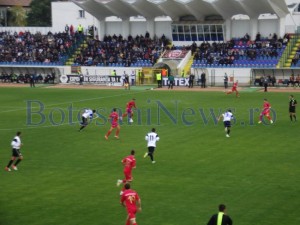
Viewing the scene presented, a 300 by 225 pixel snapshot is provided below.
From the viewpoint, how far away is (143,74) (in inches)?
2901

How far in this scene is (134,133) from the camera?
3775 centimetres

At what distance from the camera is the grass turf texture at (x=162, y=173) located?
68.7 ft

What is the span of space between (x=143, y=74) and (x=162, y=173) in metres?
47.4

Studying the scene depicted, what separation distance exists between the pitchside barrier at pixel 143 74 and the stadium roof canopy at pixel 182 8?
806 cm

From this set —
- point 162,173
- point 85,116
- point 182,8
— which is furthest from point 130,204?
point 182,8

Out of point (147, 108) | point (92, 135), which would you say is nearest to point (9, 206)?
point (92, 135)

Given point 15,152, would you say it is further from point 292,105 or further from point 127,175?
point 292,105

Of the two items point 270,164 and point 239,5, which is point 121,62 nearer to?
point 239,5

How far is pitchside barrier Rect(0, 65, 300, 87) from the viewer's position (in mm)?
69000

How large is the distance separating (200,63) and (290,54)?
9.55 meters

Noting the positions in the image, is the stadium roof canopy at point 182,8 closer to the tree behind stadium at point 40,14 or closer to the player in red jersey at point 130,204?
the tree behind stadium at point 40,14

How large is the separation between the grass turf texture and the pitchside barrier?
22911 mm

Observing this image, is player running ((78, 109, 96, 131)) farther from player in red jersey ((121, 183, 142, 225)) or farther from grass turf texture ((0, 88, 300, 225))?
player in red jersey ((121, 183, 142, 225))

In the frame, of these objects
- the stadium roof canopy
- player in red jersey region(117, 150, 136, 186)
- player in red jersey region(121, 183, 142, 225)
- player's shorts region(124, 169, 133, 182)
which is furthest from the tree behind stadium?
player in red jersey region(121, 183, 142, 225)
